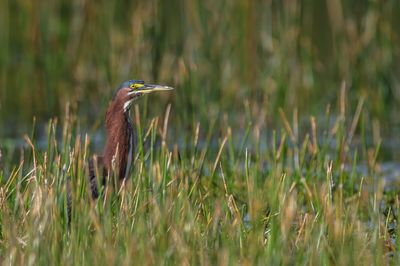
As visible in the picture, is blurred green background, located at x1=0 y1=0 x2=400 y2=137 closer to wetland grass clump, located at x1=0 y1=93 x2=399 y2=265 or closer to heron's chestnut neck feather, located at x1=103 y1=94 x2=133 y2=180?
heron's chestnut neck feather, located at x1=103 y1=94 x2=133 y2=180

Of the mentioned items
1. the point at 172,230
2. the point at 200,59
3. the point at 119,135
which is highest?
the point at 200,59

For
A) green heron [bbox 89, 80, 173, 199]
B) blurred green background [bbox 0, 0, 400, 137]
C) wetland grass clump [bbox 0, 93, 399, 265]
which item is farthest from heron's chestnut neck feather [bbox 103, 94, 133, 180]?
blurred green background [bbox 0, 0, 400, 137]

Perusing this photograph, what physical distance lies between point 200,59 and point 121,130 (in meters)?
3.54

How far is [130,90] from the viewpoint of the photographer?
25.8 ft

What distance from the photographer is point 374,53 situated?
10867 millimetres

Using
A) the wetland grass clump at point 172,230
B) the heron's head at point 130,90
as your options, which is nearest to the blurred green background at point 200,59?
the heron's head at point 130,90

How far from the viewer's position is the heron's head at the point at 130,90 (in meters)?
7.84

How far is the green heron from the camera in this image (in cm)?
756

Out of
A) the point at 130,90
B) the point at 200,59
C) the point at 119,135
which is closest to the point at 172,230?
the point at 119,135

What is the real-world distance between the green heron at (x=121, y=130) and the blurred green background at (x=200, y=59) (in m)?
1.86

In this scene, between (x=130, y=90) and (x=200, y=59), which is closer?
(x=130, y=90)

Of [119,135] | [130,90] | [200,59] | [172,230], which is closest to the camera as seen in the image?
[172,230]

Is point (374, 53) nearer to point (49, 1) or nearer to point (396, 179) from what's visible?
point (396, 179)

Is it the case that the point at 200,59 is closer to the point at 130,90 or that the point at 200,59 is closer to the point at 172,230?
the point at 130,90
